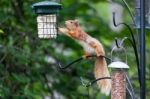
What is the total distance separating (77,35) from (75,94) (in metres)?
1.98

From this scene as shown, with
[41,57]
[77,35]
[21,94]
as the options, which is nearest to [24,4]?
[41,57]

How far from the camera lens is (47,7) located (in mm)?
3746

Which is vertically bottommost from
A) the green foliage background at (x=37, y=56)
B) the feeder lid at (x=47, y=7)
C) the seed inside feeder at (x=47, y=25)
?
the green foliage background at (x=37, y=56)


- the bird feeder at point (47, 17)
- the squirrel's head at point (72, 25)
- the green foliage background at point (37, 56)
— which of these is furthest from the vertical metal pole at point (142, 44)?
the green foliage background at point (37, 56)

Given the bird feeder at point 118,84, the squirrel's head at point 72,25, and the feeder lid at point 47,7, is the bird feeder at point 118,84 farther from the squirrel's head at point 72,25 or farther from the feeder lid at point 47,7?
the feeder lid at point 47,7

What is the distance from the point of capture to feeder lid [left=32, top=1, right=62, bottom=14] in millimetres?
3707

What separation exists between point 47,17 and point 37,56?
51.6 inches

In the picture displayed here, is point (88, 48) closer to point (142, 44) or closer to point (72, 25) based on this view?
point (72, 25)

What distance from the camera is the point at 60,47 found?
5.73m

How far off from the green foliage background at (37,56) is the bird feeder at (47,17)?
1.06 metres

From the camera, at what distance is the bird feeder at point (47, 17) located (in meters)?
3.73

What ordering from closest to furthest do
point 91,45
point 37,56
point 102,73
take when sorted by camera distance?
point 91,45 → point 102,73 → point 37,56

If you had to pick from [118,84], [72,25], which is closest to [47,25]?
[72,25]

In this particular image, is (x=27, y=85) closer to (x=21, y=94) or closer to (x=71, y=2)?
(x=21, y=94)
